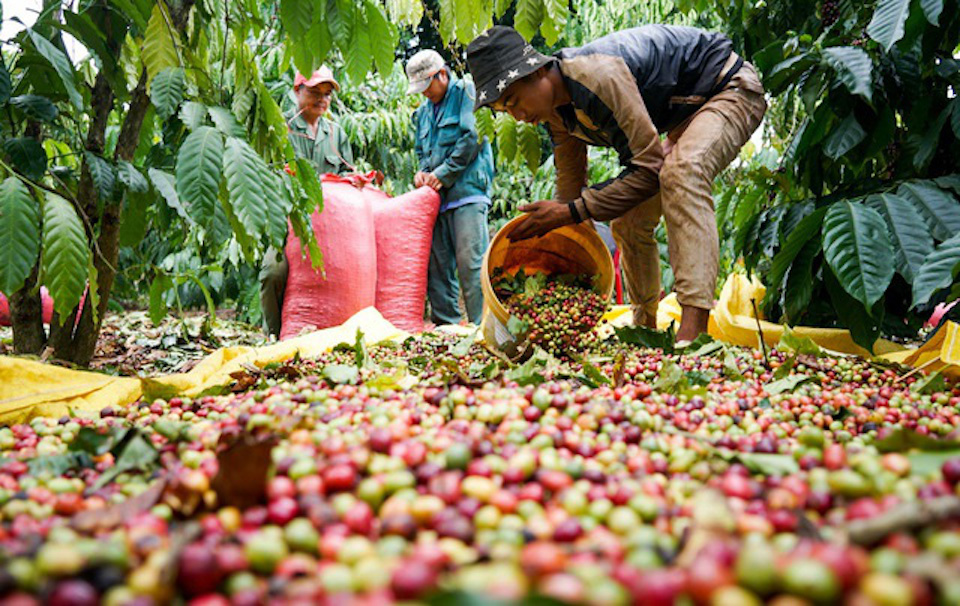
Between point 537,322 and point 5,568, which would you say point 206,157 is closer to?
point 5,568

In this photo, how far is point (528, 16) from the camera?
1563 millimetres

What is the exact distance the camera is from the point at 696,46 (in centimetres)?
260

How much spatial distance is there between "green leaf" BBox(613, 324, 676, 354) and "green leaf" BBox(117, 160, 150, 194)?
1702 millimetres

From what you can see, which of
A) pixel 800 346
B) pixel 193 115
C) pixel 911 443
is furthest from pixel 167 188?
pixel 800 346

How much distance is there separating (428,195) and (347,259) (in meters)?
0.76

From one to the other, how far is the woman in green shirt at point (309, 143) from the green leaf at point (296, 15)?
95.3 inches

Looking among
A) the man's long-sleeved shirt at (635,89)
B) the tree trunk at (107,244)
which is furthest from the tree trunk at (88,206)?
the man's long-sleeved shirt at (635,89)

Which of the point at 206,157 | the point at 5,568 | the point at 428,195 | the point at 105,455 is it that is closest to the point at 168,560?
the point at 5,568

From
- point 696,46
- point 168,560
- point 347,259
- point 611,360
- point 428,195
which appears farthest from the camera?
point 428,195

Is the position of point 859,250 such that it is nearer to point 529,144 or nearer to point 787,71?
point 787,71

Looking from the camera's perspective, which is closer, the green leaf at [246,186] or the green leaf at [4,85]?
the green leaf at [246,186]

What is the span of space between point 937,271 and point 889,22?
0.79m

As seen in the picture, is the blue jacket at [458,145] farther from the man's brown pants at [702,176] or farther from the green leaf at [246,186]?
the green leaf at [246,186]

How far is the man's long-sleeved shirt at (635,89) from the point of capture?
2.37 metres
